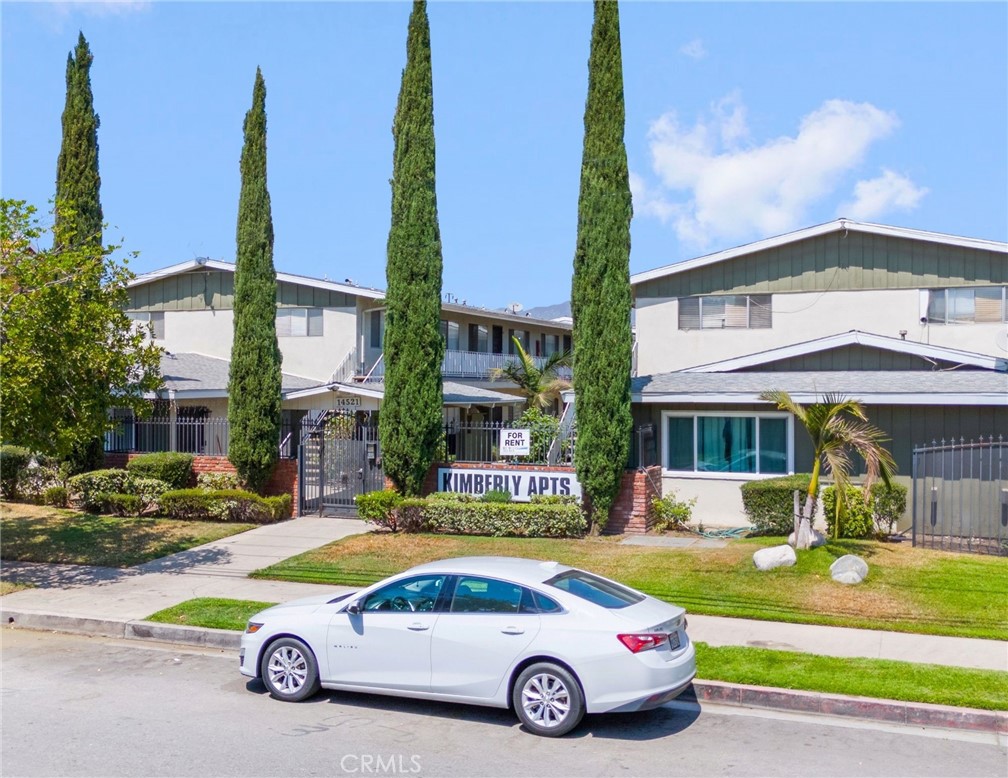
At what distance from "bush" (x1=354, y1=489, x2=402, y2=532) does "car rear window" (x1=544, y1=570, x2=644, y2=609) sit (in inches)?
363

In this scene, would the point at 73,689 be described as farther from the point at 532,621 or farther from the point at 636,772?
the point at 636,772

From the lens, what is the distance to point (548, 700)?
26.1 ft

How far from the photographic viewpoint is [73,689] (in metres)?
9.41

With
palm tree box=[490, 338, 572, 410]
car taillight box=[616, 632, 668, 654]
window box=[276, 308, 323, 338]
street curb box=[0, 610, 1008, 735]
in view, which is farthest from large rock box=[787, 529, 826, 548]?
window box=[276, 308, 323, 338]

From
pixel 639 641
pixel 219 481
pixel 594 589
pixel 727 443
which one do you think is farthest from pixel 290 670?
pixel 219 481

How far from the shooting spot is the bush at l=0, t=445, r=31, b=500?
2166 centimetres

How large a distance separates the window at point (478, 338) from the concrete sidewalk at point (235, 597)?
1661cm

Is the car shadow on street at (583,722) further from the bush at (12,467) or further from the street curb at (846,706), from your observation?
the bush at (12,467)

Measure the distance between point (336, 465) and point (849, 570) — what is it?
1115cm

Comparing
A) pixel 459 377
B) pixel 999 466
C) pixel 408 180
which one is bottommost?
pixel 999 466

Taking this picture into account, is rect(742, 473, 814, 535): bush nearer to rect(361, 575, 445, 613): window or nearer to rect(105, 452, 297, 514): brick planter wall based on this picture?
rect(105, 452, 297, 514): brick planter wall

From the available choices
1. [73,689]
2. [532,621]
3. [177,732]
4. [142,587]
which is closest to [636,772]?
[532,621]

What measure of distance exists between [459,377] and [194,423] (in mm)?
11384

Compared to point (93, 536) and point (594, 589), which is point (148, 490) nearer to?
point (93, 536)
